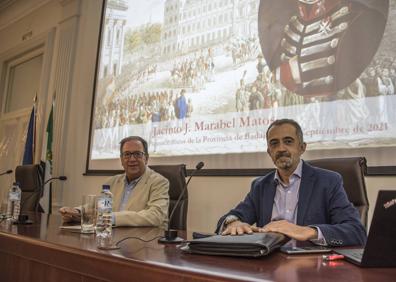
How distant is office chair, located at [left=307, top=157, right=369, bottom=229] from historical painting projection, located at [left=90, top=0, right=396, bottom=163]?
16.4 inches

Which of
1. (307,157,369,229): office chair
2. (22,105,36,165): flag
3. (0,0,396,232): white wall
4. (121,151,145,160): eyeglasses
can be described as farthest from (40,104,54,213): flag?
(307,157,369,229): office chair

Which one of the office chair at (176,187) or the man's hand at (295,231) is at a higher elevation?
the office chair at (176,187)

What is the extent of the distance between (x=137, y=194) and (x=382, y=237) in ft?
5.09

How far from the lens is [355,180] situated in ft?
5.68

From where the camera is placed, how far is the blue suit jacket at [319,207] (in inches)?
51.3

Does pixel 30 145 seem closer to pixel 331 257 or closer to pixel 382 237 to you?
pixel 331 257

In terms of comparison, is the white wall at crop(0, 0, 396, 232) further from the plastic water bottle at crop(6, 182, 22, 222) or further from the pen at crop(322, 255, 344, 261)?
the pen at crop(322, 255, 344, 261)

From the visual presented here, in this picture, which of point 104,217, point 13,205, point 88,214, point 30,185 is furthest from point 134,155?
point 30,185

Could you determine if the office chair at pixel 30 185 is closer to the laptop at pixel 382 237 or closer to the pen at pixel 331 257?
the pen at pixel 331 257

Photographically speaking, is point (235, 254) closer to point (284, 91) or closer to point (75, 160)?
point (284, 91)

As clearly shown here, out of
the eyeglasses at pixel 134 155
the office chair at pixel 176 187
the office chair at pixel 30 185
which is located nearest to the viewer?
the office chair at pixel 176 187

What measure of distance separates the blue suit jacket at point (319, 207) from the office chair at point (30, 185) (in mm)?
2163

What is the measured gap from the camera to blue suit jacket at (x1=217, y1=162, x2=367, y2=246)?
130cm

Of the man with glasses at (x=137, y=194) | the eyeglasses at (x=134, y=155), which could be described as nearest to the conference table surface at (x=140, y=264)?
the man with glasses at (x=137, y=194)
